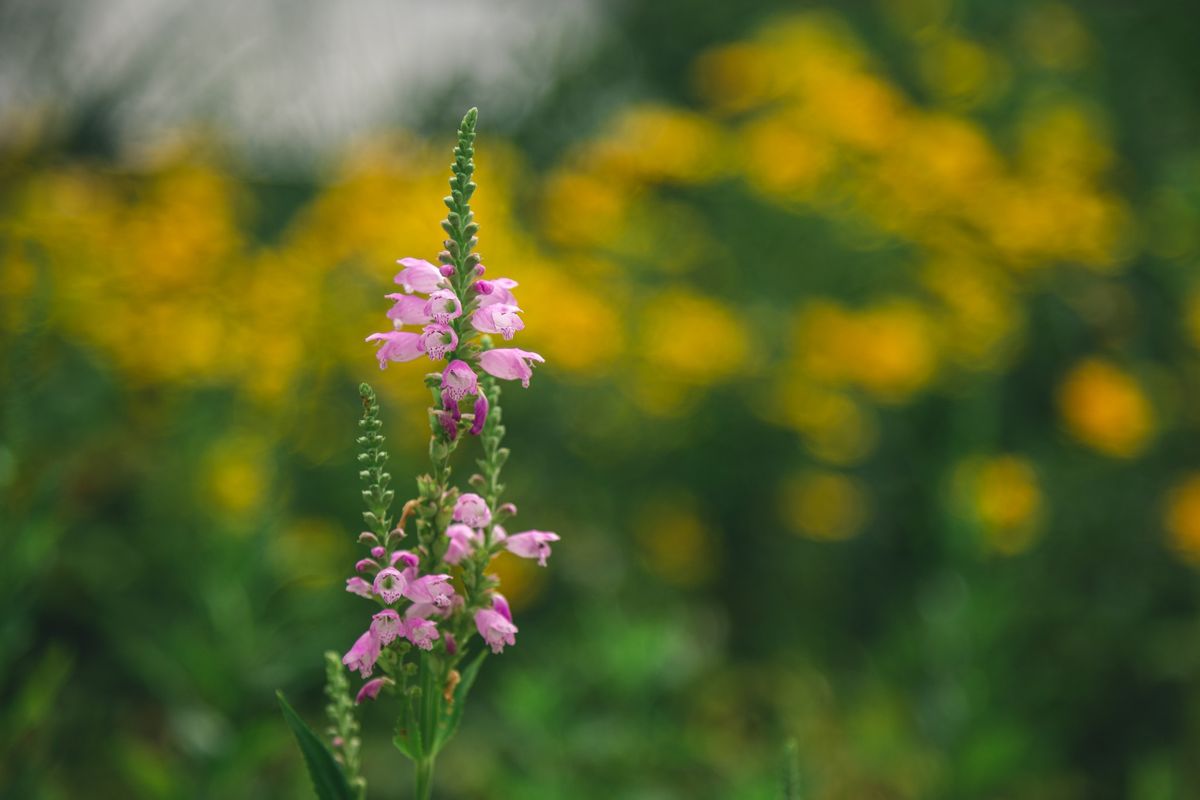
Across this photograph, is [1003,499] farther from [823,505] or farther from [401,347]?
[401,347]

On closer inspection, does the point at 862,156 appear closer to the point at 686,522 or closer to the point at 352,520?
the point at 686,522

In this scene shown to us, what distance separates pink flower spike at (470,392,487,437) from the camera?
92 centimetres

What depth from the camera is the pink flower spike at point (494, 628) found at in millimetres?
927

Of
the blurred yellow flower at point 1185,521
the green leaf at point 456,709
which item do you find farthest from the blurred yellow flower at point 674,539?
the green leaf at point 456,709

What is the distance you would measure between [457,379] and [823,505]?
292 cm

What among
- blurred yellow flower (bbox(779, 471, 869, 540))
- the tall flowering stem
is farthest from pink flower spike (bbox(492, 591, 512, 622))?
blurred yellow flower (bbox(779, 471, 869, 540))

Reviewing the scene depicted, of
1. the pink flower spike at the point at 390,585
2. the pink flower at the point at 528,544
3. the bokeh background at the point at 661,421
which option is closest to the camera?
the pink flower spike at the point at 390,585

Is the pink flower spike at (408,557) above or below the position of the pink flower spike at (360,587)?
above

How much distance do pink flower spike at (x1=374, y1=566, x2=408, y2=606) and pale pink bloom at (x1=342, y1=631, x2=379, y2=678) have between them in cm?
4

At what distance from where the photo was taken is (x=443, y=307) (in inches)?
34.9

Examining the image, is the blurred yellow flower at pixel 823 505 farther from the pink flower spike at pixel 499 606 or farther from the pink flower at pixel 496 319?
the pink flower at pixel 496 319

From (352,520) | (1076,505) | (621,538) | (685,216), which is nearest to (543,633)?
(621,538)

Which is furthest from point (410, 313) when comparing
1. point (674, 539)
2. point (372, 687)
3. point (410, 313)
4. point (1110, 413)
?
point (1110, 413)

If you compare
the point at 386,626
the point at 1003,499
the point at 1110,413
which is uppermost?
the point at 1110,413
